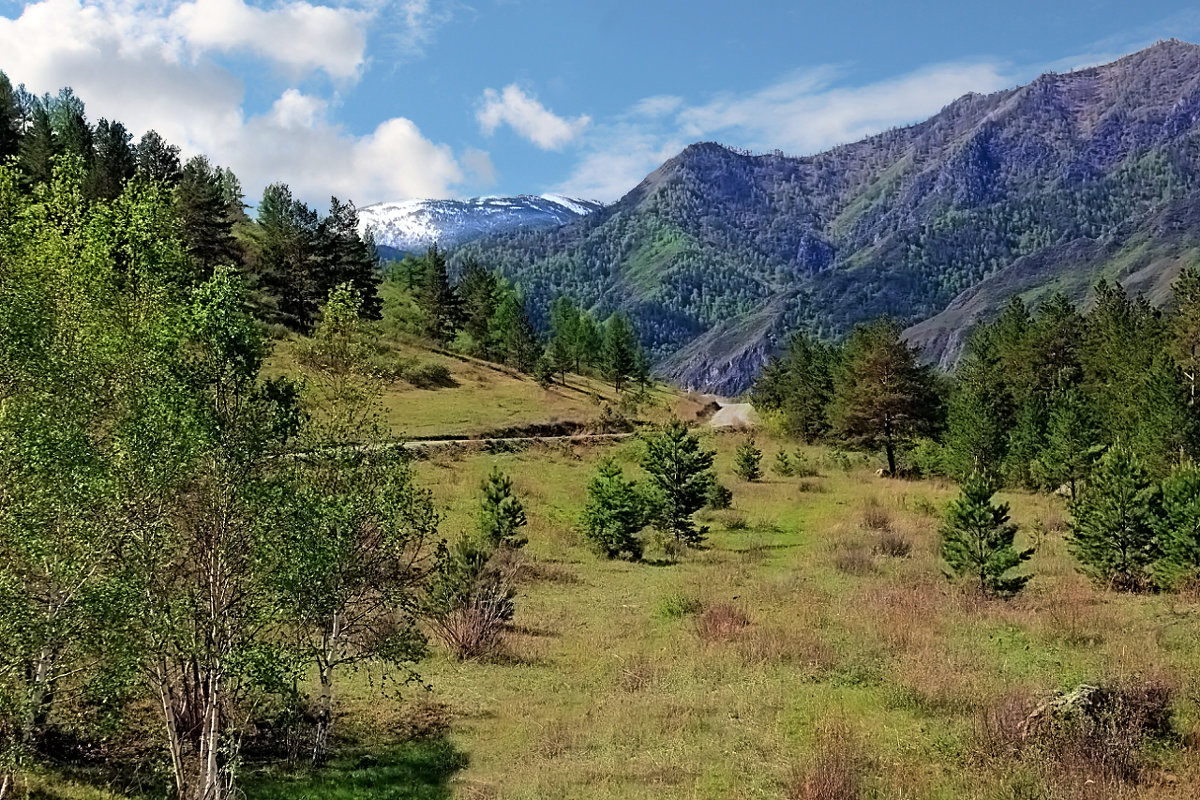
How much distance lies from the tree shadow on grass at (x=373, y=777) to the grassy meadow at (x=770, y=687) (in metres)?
0.05

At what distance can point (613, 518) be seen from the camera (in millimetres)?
32969

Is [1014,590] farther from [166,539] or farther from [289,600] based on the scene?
[166,539]

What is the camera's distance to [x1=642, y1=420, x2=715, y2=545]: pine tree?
35219 millimetres

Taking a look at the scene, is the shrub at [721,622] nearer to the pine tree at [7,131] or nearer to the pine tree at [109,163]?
the pine tree at [109,163]

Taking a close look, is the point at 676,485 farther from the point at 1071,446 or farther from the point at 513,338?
the point at 513,338

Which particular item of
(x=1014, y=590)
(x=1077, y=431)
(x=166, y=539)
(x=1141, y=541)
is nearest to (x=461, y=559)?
(x=166, y=539)

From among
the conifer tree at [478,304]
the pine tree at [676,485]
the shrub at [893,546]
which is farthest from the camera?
the conifer tree at [478,304]

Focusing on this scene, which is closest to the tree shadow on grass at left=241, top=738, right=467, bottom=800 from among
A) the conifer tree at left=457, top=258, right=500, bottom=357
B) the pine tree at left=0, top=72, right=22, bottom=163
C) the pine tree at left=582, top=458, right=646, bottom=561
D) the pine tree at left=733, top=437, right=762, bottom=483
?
the pine tree at left=582, top=458, right=646, bottom=561

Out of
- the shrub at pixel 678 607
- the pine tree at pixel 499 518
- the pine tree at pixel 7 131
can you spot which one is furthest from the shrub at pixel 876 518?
the pine tree at pixel 7 131

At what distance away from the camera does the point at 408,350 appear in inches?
3349

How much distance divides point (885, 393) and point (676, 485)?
88.1 feet

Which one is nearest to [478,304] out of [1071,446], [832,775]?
[1071,446]

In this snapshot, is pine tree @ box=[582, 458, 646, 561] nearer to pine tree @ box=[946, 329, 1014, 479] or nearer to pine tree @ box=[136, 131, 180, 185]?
pine tree @ box=[946, 329, 1014, 479]

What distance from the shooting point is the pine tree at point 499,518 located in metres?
30.4
